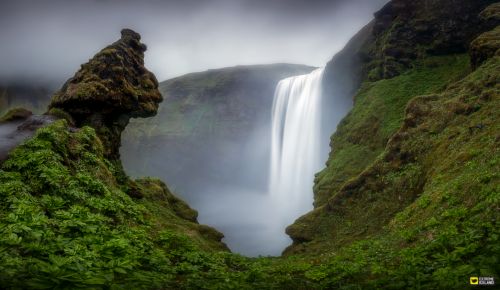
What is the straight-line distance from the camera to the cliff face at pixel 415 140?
13.1m

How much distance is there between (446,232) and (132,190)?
15987 mm

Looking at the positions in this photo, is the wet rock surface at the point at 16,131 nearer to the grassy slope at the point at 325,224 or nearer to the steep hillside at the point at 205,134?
the grassy slope at the point at 325,224

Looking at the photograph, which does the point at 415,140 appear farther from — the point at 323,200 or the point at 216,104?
the point at 216,104

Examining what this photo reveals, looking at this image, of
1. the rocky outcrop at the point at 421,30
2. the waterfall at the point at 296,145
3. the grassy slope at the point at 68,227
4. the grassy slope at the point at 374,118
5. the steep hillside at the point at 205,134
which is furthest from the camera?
the steep hillside at the point at 205,134

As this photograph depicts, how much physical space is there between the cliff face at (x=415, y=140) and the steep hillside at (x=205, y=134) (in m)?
49.6

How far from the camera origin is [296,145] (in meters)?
56.6

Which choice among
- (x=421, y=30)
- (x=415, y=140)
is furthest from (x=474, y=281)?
(x=421, y=30)

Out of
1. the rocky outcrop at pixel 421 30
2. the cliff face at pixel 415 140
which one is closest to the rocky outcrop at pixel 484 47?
the cliff face at pixel 415 140

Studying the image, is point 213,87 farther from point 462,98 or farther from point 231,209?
point 462,98

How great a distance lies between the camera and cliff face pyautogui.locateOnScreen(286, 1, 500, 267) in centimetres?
1313

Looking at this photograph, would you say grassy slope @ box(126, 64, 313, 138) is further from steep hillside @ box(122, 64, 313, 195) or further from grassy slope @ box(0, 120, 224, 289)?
grassy slope @ box(0, 120, 224, 289)

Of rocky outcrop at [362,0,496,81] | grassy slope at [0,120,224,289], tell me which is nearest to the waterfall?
rocky outcrop at [362,0,496,81]

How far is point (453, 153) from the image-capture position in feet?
52.5

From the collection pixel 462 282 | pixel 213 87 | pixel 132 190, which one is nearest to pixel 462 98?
pixel 462 282
